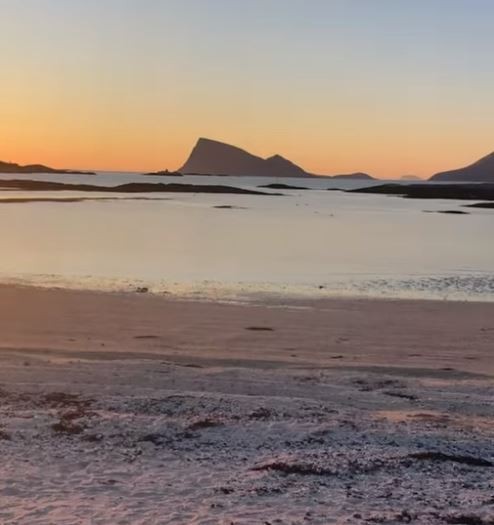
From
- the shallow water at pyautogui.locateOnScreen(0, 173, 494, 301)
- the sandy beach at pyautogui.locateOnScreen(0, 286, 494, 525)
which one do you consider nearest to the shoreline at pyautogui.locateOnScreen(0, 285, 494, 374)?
the sandy beach at pyautogui.locateOnScreen(0, 286, 494, 525)

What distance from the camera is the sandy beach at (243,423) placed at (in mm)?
5812

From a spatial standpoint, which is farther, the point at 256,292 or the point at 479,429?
the point at 256,292

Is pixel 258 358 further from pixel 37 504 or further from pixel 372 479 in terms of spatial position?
A: pixel 37 504

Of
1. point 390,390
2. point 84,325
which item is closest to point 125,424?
point 390,390

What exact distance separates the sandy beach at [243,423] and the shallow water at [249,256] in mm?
5559

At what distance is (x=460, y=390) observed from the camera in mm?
9641

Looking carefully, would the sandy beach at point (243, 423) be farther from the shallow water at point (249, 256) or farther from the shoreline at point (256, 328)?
the shallow water at point (249, 256)

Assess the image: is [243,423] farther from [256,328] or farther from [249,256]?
[249,256]

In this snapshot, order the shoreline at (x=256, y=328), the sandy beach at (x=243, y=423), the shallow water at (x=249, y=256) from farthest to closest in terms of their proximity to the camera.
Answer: the shallow water at (x=249, y=256)
the shoreline at (x=256, y=328)
the sandy beach at (x=243, y=423)

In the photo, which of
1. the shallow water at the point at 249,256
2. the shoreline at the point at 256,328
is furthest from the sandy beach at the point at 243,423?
the shallow water at the point at 249,256

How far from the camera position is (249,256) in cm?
2769

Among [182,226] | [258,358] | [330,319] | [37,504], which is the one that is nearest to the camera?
[37,504]

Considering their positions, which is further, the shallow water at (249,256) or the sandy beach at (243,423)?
the shallow water at (249,256)

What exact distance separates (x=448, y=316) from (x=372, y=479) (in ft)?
32.7
